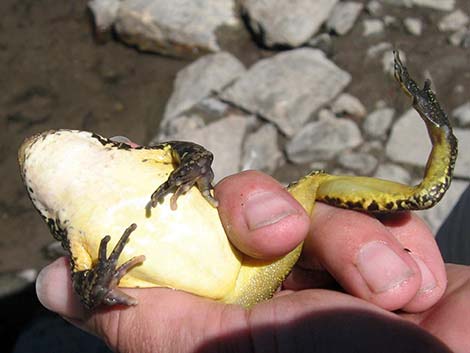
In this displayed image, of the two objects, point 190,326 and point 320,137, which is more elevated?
point 190,326

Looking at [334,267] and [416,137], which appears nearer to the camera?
[334,267]

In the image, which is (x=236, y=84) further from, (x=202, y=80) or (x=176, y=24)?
(x=176, y=24)

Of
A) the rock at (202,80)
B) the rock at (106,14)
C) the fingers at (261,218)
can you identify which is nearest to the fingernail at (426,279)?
the fingers at (261,218)

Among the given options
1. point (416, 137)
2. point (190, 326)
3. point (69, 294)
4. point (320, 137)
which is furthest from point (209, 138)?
point (190, 326)

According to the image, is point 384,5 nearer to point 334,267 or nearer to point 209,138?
point 209,138

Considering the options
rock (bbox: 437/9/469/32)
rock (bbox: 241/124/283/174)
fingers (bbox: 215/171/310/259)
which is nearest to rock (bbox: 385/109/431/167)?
rock (bbox: 241/124/283/174)

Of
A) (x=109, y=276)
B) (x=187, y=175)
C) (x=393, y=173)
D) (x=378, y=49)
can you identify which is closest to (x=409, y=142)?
(x=393, y=173)

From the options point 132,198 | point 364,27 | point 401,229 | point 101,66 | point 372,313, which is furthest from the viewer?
point 101,66
